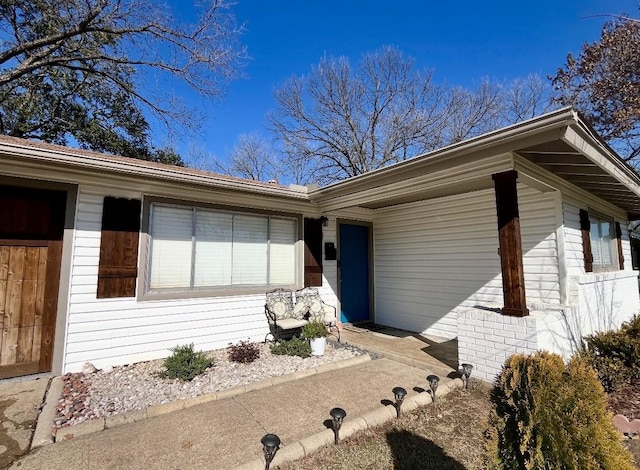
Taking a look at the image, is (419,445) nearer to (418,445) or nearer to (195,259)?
(418,445)

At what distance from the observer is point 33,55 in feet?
31.2

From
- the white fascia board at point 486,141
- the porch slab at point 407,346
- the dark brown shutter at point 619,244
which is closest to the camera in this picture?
the white fascia board at point 486,141

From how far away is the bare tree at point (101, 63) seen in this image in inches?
332

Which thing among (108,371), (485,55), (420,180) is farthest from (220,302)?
(485,55)

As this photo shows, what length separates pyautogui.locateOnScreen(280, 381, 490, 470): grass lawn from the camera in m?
2.46

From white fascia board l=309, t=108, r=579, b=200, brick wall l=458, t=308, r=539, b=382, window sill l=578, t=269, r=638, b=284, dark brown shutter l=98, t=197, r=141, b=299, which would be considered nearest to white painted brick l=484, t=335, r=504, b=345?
brick wall l=458, t=308, r=539, b=382

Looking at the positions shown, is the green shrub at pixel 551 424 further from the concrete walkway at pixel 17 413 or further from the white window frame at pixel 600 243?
the white window frame at pixel 600 243

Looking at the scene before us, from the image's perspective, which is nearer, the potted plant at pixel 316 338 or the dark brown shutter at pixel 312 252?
the potted plant at pixel 316 338

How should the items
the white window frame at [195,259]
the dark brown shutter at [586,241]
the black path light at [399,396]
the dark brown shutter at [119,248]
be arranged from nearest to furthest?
the black path light at [399,396]
the dark brown shutter at [119,248]
the white window frame at [195,259]
the dark brown shutter at [586,241]

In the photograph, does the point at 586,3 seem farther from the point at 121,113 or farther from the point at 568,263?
the point at 121,113

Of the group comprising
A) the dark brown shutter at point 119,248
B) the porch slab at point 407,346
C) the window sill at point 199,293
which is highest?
the dark brown shutter at point 119,248

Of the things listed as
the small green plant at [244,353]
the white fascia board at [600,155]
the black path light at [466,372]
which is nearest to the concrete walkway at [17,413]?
the small green plant at [244,353]

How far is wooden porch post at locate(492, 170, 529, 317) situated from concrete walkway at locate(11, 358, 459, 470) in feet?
4.23

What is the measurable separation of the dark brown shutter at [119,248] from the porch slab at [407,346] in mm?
3669
